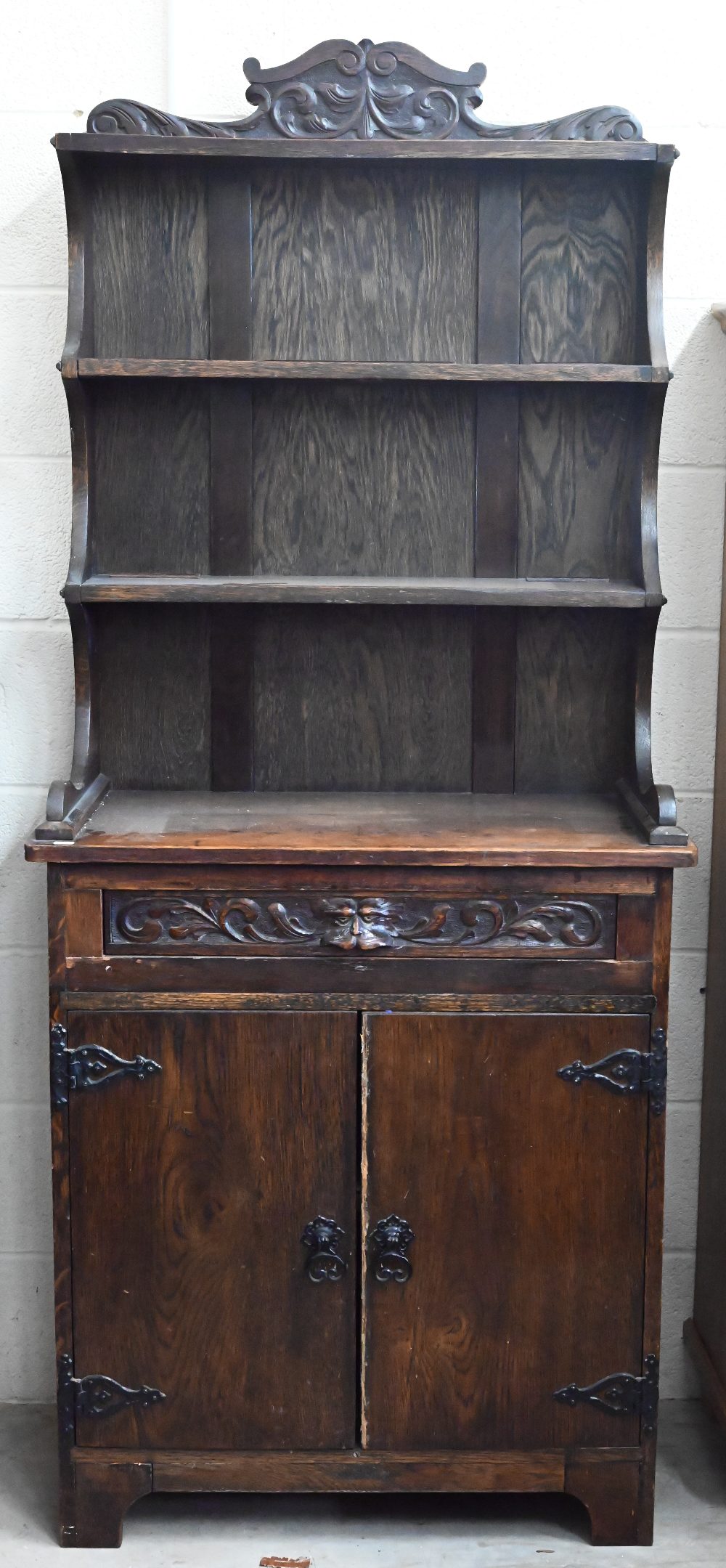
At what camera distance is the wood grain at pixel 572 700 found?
2.58 metres

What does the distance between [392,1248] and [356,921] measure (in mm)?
508

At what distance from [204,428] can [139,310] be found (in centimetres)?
22

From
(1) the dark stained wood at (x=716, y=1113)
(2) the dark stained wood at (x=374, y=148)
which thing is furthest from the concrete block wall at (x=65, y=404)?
(2) the dark stained wood at (x=374, y=148)

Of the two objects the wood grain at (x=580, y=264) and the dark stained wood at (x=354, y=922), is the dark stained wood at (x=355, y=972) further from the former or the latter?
the wood grain at (x=580, y=264)

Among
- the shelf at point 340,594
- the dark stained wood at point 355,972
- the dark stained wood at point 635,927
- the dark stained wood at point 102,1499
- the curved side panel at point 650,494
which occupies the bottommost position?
the dark stained wood at point 102,1499

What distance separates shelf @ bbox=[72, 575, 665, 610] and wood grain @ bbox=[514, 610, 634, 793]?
21 cm

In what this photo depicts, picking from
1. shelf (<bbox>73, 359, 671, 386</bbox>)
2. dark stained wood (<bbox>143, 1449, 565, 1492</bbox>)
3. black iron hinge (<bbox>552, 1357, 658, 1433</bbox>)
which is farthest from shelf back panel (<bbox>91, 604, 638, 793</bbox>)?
dark stained wood (<bbox>143, 1449, 565, 1492</bbox>)

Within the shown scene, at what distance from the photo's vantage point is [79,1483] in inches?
91.4

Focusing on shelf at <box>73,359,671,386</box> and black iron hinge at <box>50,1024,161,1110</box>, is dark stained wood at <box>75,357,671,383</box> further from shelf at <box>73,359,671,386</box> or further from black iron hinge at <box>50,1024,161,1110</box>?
black iron hinge at <box>50,1024,161,1110</box>

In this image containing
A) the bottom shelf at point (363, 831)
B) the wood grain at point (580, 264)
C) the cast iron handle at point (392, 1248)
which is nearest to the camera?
the bottom shelf at point (363, 831)

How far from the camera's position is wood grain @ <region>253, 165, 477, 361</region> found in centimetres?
248

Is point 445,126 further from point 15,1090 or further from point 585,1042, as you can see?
point 15,1090

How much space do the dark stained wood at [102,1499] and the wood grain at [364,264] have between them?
1809mm

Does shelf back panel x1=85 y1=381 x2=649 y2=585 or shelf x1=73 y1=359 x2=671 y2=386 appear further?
shelf back panel x1=85 y1=381 x2=649 y2=585
